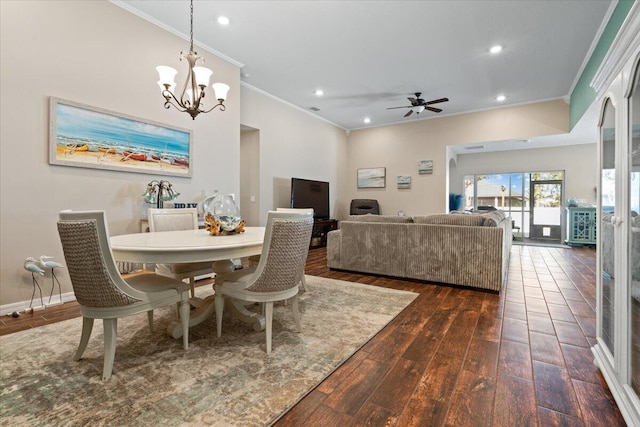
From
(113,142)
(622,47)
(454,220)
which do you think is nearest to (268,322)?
(622,47)

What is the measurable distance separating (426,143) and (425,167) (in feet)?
1.91

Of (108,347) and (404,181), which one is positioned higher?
(404,181)

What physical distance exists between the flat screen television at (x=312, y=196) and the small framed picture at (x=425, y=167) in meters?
2.32

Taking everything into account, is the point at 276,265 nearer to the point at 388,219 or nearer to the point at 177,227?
the point at 177,227

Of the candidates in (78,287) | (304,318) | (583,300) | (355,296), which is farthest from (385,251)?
(78,287)

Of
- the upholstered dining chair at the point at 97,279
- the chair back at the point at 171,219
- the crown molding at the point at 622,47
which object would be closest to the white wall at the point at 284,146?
the chair back at the point at 171,219

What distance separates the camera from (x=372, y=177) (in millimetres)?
7910

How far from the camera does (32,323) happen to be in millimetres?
2365

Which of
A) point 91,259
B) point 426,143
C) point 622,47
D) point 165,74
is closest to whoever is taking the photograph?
point 622,47

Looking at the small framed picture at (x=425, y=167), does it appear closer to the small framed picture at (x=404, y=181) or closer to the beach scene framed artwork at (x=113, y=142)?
the small framed picture at (x=404, y=181)

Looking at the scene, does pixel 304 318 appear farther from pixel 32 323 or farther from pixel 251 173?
pixel 251 173

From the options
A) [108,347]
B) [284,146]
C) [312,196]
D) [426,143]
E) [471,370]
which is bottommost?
[471,370]

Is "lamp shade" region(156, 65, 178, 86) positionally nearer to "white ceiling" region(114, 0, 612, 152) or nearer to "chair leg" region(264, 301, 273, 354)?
"white ceiling" region(114, 0, 612, 152)

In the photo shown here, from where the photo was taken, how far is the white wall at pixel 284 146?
18.3ft
